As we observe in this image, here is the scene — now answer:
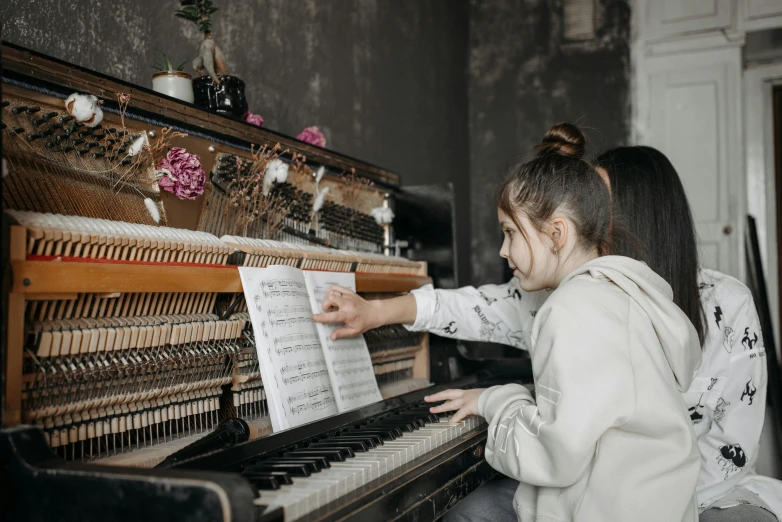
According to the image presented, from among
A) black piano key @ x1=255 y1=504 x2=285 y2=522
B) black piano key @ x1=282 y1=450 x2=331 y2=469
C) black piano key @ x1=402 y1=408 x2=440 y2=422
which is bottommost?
black piano key @ x1=402 y1=408 x2=440 y2=422

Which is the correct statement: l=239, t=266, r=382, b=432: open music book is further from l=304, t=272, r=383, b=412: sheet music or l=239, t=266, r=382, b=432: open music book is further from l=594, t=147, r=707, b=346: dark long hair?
l=594, t=147, r=707, b=346: dark long hair

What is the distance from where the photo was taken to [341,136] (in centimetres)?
452

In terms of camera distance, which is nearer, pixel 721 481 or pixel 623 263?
pixel 623 263

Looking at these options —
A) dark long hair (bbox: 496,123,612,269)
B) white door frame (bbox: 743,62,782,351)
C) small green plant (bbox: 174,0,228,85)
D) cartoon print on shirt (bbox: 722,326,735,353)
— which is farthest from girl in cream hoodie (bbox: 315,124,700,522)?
white door frame (bbox: 743,62,782,351)

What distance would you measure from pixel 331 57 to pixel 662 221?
9.15 ft

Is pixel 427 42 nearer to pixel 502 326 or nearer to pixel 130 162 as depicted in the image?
pixel 502 326

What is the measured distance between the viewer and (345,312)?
7.27 feet

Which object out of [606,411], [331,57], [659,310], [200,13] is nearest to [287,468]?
[606,411]

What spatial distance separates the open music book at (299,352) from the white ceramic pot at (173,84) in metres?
0.68

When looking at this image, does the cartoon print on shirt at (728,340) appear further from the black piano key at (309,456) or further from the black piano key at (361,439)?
the black piano key at (309,456)

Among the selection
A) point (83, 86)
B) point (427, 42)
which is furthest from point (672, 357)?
point (427, 42)

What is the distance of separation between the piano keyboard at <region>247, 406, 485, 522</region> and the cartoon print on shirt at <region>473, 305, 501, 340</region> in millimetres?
824

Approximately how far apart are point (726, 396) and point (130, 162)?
1939 millimetres

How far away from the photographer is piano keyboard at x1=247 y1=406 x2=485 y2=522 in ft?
4.17
